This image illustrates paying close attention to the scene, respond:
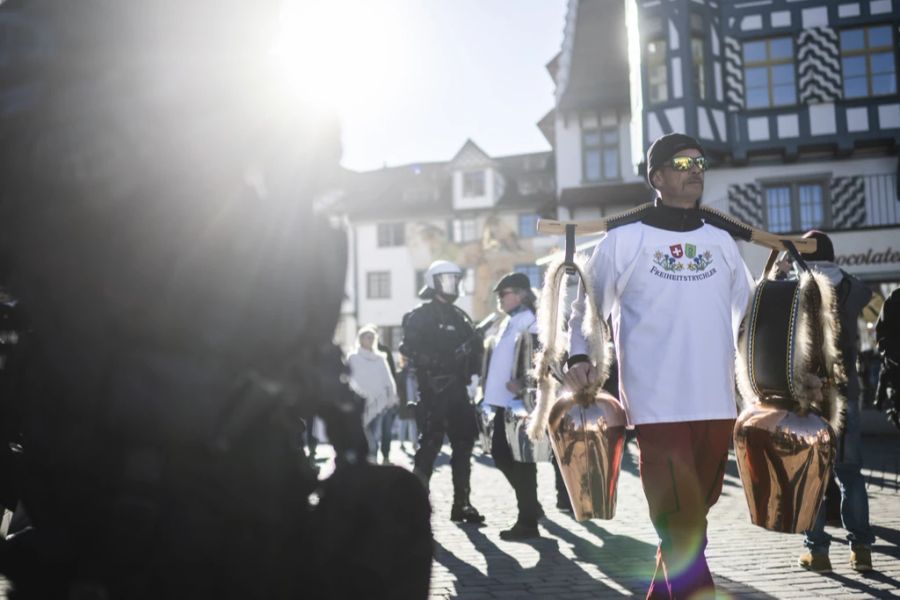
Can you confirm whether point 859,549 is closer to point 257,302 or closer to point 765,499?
point 765,499

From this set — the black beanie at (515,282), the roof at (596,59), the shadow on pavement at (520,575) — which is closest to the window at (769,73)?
the roof at (596,59)

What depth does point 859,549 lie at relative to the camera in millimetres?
5418

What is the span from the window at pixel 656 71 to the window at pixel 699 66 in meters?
0.74

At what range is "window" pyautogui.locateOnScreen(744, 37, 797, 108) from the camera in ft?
78.4

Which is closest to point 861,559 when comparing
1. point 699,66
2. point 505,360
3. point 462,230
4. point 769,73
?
point 505,360

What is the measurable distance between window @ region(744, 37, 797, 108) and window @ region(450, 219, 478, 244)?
78.0 feet

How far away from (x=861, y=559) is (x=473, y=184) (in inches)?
1685

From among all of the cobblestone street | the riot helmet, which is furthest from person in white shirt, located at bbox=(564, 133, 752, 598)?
the riot helmet

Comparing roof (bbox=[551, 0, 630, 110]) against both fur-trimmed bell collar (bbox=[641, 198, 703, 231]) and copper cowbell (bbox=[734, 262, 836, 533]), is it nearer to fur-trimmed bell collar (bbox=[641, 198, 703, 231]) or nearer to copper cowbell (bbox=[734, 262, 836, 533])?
fur-trimmed bell collar (bbox=[641, 198, 703, 231])

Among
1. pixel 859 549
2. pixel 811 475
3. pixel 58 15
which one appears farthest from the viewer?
pixel 859 549

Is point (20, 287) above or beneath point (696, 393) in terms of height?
above

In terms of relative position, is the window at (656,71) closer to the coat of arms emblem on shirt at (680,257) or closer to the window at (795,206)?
the window at (795,206)

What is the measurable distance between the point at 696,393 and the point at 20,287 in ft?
8.39

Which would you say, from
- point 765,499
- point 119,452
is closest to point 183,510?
point 119,452
